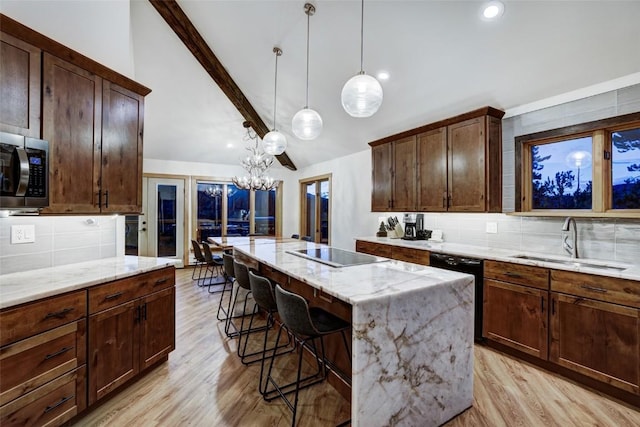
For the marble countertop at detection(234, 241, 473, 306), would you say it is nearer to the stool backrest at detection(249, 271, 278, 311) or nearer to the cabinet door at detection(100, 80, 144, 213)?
the stool backrest at detection(249, 271, 278, 311)

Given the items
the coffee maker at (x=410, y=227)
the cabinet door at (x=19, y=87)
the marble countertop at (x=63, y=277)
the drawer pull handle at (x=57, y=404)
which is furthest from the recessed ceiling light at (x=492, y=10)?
the drawer pull handle at (x=57, y=404)

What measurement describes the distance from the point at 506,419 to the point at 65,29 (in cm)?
418

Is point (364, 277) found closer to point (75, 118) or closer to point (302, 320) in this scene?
point (302, 320)

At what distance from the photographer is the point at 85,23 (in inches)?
90.2

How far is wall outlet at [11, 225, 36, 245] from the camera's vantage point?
2002mm

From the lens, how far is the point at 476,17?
95.8 inches

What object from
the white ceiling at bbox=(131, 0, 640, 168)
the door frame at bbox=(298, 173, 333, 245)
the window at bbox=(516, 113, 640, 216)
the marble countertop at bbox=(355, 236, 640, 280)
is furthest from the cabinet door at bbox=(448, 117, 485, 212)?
the door frame at bbox=(298, 173, 333, 245)

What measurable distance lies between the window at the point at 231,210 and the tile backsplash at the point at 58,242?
14.0 ft

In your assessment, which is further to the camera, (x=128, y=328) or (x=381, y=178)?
(x=381, y=178)

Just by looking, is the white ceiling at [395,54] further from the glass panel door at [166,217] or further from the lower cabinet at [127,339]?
the lower cabinet at [127,339]

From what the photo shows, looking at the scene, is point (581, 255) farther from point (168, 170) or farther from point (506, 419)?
point (168, 170)

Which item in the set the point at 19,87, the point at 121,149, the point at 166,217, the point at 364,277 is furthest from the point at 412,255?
the point at 166,217

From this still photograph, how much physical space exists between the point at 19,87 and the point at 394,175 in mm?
3887

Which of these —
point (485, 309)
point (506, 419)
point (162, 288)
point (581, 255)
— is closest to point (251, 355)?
point (162, 288)
